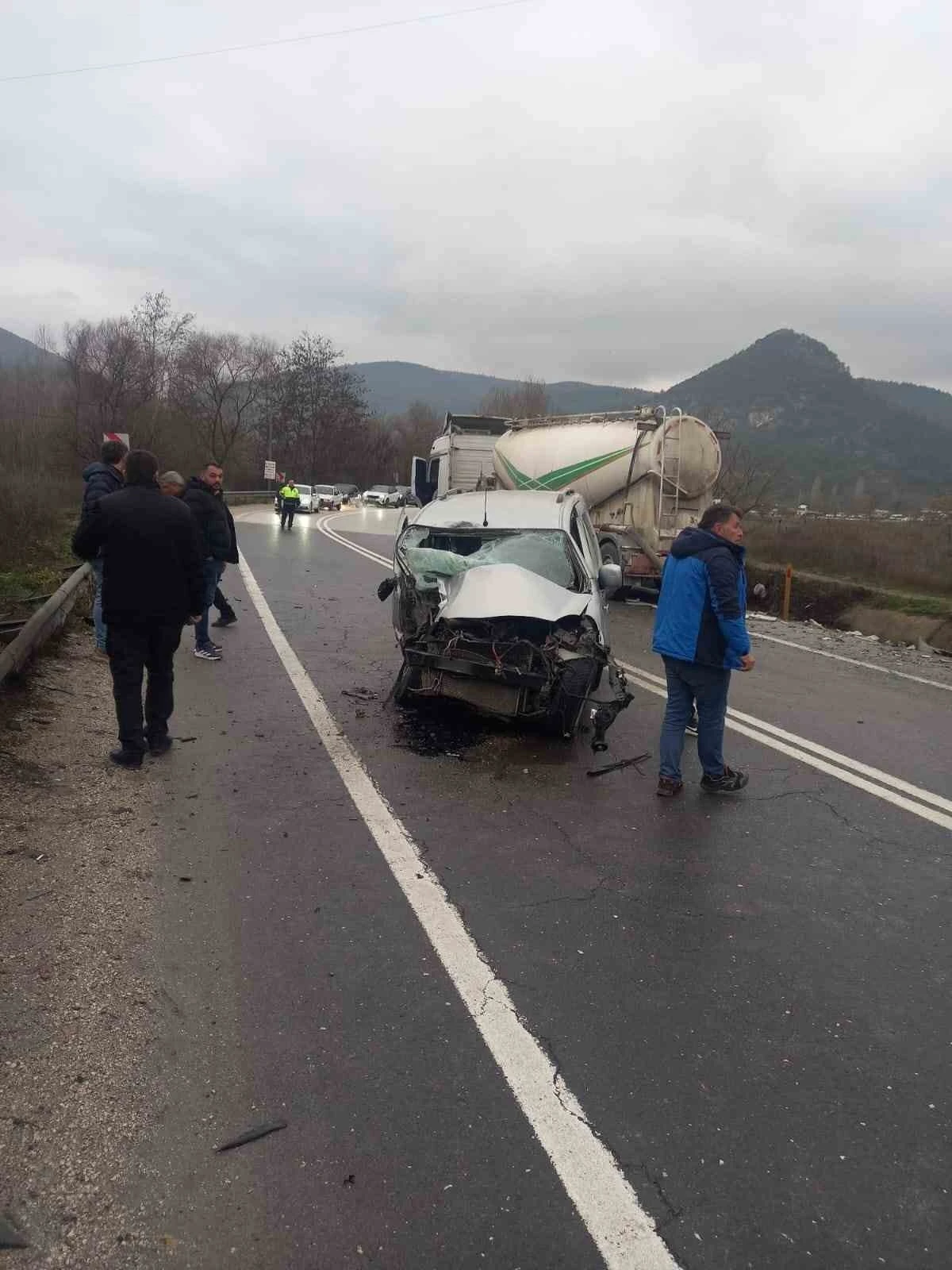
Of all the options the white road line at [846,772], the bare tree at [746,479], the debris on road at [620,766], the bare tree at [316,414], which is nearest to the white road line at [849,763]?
the white road line at [846,772]

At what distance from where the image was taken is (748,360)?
14325 cm

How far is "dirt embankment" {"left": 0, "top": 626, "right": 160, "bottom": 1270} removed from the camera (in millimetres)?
2084

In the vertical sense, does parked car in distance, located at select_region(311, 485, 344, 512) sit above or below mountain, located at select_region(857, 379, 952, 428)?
below

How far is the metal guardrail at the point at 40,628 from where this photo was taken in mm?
6094

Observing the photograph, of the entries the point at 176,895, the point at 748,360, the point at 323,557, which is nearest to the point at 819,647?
the point at 176,895

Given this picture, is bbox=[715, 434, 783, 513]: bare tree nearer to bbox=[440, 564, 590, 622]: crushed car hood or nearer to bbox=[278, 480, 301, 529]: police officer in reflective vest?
bbox=[278, 480, 301, 529]: police officer in reflective vest

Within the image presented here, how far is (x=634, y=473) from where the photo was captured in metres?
14.4

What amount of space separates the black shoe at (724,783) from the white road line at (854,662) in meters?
5.17

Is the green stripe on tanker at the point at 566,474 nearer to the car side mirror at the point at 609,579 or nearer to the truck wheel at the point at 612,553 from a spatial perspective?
the truck wheel at the point at 612,553

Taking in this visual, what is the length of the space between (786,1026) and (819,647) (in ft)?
31.6

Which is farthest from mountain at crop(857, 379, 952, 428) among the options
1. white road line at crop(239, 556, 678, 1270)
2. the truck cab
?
white road line at crop(239, 556, 678, 1270)

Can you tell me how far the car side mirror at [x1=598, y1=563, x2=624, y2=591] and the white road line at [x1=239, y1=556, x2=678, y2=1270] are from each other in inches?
121

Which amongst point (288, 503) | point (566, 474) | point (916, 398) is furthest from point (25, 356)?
point (916, 398)

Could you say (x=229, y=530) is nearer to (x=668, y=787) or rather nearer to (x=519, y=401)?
(x=668, y=787)
